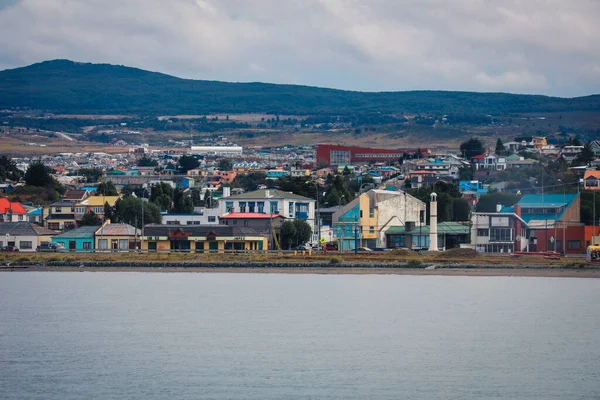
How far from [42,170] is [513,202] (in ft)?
161

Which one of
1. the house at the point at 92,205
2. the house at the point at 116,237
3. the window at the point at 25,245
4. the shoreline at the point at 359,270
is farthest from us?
the house at the point at 92,205

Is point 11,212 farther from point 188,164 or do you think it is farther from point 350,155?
point 350,155

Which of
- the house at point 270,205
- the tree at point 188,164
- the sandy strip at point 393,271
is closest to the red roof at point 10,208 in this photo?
the house at point 270,205

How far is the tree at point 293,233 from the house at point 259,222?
0.51 meters

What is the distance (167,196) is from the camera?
8600 centimetres

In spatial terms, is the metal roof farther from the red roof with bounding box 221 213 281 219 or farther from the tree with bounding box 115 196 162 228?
the red roof with bounding box 221 213 281 219

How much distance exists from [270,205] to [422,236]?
11.0m

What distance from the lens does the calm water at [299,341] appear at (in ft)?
77.1

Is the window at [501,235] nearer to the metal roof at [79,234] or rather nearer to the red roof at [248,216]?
the red roof at [248,216]

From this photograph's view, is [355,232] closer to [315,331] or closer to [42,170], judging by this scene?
[315,331]

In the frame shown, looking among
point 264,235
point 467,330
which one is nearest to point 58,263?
point 264,235

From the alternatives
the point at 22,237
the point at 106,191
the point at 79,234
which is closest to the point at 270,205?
the point at 79,234

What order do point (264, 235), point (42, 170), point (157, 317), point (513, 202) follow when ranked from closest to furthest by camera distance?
point (157, 317), point (264, 235), point (513, 202), point (42, 170)

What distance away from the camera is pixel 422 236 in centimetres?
6378
